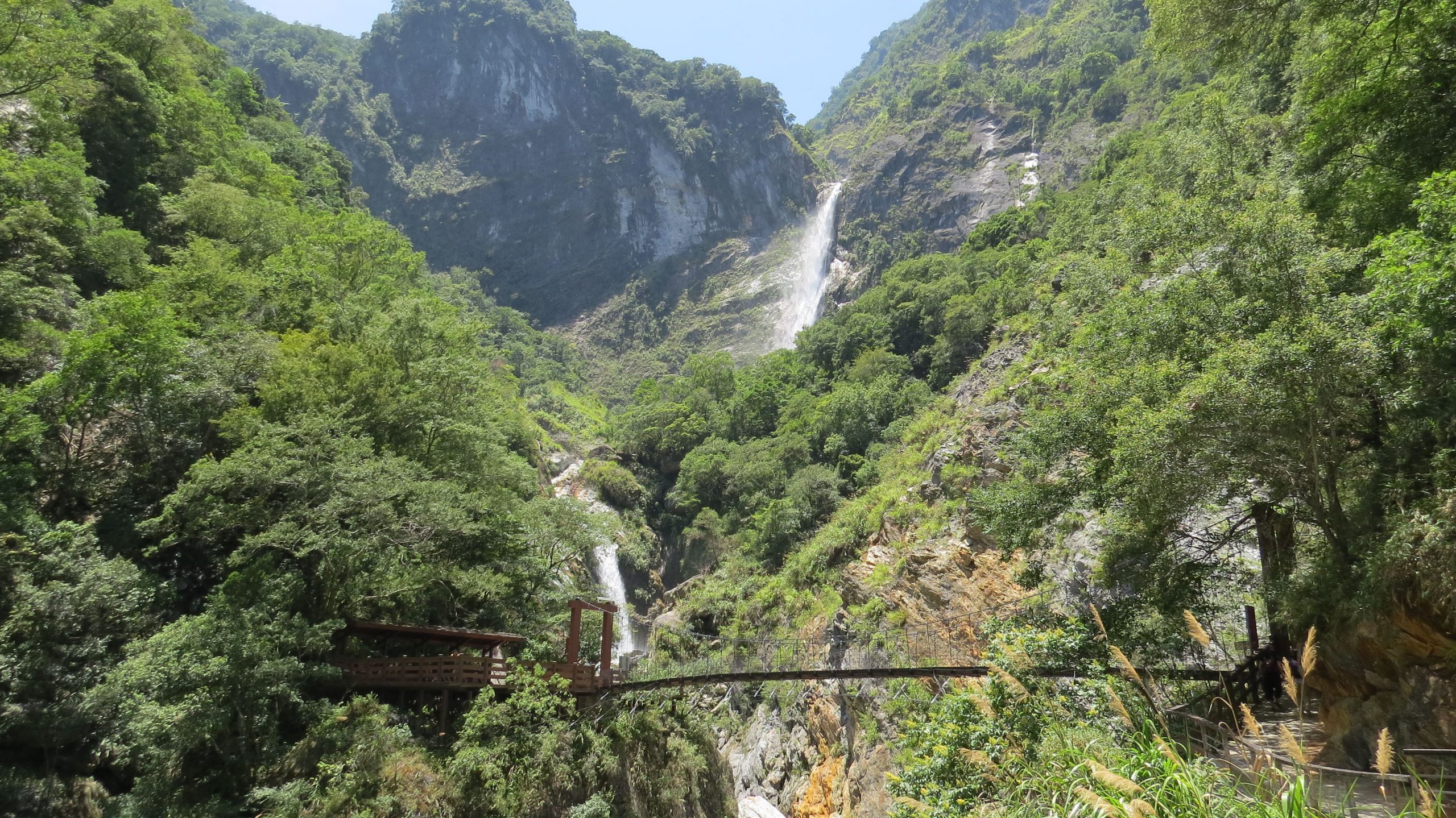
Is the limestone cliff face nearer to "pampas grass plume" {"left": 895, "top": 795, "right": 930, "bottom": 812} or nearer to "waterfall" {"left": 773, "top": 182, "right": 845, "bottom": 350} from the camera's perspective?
"waterfall" {"left": 773, "top": 182, "right": 845, "bottom": 350}

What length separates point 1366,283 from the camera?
7.89m

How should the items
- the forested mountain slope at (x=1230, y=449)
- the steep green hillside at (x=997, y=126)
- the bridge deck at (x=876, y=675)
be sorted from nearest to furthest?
the forested mountain slope at (x=1230, y=449), the bridge deck at (x=876, y=675), the steep green hillside at (x=997, y=126)

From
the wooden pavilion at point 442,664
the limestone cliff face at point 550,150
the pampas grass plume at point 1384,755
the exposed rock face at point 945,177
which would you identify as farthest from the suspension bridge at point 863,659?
the limestone cliff face at point 550,150

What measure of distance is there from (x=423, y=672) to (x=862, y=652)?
950 cm

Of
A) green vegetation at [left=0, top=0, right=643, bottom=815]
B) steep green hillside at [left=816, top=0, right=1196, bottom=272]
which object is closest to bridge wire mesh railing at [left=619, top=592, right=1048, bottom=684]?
green vegetation at [left=0, top=0, right=643, bottom=815]

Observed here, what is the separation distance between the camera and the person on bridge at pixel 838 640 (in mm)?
16902

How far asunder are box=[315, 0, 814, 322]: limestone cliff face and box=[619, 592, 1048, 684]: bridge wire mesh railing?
61623 millimetres

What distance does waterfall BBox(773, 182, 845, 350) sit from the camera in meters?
63.6

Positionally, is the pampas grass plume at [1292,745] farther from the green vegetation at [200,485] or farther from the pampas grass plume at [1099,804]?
the green vegetation at [200,485]

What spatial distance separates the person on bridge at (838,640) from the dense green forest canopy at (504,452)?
647 millimetres

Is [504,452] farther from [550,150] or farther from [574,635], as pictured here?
[550,150]

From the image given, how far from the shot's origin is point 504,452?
61.6 ft

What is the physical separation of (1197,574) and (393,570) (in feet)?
43.0

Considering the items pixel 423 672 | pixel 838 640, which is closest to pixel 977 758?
pixel 423 672
